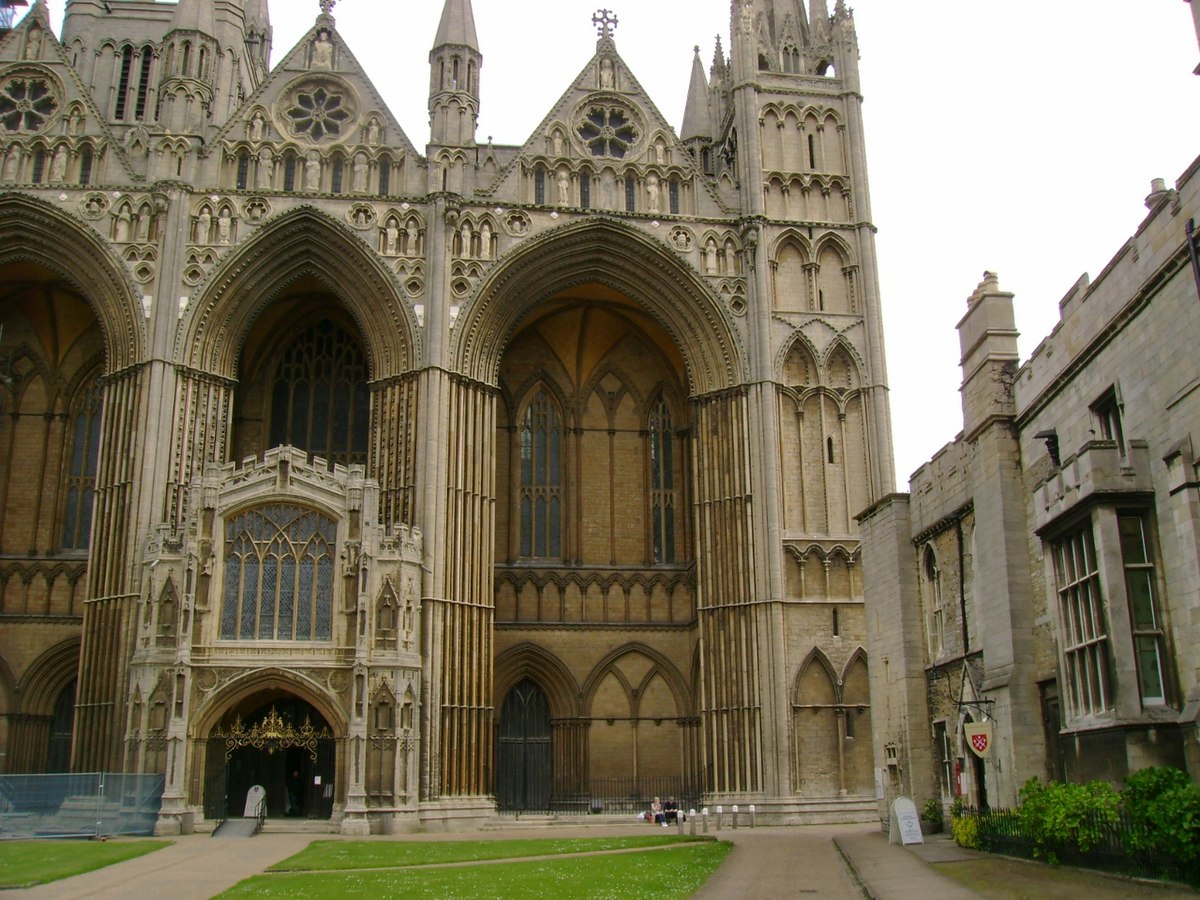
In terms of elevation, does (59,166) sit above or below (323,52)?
below

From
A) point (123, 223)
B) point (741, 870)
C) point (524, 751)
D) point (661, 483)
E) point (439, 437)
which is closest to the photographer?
point (741, 870)

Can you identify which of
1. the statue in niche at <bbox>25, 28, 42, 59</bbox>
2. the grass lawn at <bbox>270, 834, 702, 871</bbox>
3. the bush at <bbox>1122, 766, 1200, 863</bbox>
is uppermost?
the statue in niche at <bbox>25, 28, 42, 59</bbox>

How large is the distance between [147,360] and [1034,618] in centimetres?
2389

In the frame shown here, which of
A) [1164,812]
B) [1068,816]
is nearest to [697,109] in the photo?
[1068,816]

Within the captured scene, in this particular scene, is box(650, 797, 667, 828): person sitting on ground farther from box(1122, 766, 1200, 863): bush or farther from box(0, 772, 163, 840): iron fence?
box(1122, 766, 1200, 863): bush

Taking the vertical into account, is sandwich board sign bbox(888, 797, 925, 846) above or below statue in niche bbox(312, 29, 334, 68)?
below

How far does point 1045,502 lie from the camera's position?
58.4ft

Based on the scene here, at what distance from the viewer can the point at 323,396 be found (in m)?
39.8

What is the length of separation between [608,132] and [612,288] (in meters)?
4.83

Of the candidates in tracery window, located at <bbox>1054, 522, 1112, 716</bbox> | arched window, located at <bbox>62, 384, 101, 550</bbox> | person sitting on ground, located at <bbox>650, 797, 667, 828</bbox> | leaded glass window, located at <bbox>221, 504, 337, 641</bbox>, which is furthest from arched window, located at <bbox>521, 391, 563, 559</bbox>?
tracery window, located at <bbox>1054, 522, 1112, 716</bbox>

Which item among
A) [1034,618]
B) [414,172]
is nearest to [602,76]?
[414,172]

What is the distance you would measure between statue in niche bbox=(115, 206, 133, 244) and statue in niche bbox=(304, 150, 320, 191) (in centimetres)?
486

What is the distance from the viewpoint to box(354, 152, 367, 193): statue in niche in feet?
119

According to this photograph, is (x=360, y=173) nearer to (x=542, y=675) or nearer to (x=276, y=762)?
(x=542, y=675)
